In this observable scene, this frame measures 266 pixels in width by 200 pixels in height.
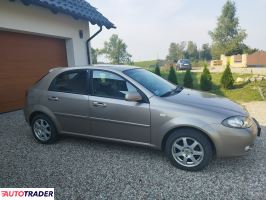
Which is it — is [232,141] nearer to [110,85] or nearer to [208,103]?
[208,103]

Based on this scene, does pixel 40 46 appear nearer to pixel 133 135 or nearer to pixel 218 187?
pixel 133 135

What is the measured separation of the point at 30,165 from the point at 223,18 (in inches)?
1896

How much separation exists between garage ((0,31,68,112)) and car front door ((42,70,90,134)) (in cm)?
333

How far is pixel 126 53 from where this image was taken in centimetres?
6550

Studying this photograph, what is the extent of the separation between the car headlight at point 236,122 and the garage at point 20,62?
255 inches

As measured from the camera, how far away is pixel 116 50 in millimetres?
64438

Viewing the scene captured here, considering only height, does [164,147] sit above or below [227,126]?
below

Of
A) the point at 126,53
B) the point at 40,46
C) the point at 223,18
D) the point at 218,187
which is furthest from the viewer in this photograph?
the point at 126,53

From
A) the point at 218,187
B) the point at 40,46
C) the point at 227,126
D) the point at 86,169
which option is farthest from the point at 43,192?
the point at 40,46

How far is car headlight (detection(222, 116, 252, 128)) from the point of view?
145 inches

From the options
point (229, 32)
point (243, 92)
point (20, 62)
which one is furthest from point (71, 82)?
point (229, 32)

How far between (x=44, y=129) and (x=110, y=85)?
1.75 meters

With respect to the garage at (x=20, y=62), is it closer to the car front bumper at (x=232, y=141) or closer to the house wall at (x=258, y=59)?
the car front bumper at (x=232, y=141)

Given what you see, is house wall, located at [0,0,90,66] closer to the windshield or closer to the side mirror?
the windshield
